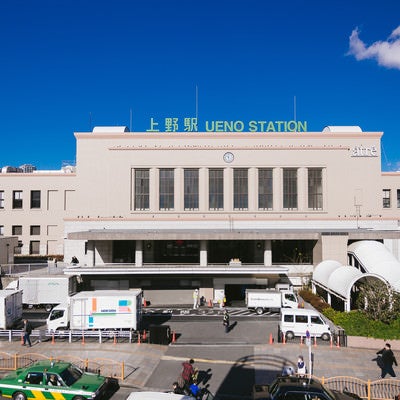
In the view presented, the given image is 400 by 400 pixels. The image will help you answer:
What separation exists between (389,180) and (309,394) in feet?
204

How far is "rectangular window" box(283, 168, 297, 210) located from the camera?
5481 cm

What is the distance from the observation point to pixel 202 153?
55.5m

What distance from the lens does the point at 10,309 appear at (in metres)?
34.9

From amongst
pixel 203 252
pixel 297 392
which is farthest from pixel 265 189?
pixel 297 392

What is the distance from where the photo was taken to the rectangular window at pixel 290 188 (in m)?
54.8

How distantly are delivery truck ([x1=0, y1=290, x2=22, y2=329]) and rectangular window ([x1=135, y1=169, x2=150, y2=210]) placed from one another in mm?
21133

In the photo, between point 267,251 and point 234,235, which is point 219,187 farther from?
point 267,251

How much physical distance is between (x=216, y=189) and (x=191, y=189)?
3177 mm

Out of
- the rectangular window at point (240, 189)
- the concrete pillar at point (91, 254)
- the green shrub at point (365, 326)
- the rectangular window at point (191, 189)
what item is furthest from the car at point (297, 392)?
the rectangular window at point (191, 189)

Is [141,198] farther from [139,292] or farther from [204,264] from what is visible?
[139,292]

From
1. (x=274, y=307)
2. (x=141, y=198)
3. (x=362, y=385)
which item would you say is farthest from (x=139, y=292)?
(x=141, y=198)

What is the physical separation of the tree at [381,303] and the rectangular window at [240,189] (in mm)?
23864

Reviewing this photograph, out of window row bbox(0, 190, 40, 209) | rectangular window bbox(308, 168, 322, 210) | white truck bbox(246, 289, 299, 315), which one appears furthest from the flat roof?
window row bbox(0, 190, 40, 209)

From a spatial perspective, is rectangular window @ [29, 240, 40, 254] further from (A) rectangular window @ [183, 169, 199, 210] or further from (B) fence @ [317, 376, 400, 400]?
(B) fence @ [317, 376, 400, 400]
